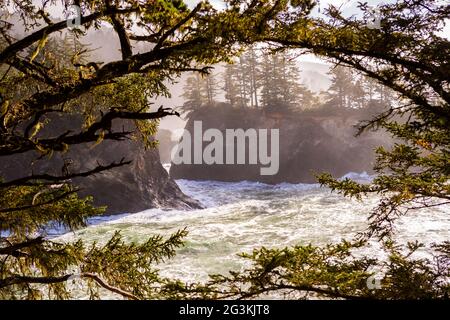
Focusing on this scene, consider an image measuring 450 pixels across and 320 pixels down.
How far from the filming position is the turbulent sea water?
15461mm

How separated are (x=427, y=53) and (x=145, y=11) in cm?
357

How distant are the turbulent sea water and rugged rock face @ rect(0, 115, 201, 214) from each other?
1702 millimetres

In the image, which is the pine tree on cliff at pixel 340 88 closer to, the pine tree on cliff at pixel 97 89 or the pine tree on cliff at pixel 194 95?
the pine tree on cliff at pixel 194 95

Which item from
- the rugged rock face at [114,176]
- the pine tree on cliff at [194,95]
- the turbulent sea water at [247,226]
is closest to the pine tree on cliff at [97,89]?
the turbulent sea water at [247,226]

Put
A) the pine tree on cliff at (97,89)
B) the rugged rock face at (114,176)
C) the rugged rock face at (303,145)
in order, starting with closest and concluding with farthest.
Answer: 1. the pine tree on cliff at (97,89)
2. the rugged rock face at (114,176)
3. the rugged rock face at (303,145)

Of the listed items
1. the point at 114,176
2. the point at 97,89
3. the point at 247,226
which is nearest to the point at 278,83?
the point at 114,176

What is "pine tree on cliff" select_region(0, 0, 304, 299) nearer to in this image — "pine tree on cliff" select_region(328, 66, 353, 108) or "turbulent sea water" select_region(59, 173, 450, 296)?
"turbulent sea water" select_region(59, 173, 450, 296)

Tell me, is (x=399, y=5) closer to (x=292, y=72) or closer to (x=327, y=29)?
(x=327, y=29)

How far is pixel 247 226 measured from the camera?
2111 cm

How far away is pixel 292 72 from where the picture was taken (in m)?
46.2

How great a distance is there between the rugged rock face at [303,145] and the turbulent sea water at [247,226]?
38.5 feet

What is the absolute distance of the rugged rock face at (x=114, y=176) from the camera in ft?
83.6

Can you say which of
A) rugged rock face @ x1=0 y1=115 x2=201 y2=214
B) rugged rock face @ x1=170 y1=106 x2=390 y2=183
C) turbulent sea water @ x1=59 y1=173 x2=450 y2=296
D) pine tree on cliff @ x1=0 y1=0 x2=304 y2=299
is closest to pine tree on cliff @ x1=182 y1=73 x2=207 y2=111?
rugged rock face @ x1=170 y1=106 x2=390 y2=183
